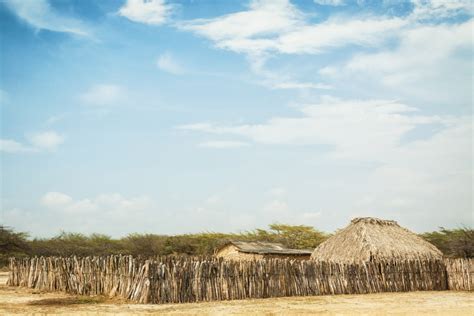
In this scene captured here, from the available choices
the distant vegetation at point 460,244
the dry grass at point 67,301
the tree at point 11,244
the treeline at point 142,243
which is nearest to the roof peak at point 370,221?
the distant vegetation at point 460,244

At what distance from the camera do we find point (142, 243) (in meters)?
38.1

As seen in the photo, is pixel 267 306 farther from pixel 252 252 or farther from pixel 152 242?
pixel 152 242

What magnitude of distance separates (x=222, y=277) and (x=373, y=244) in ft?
23.2

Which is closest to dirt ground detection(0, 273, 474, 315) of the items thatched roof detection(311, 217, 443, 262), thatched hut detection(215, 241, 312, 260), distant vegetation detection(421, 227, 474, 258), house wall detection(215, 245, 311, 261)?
thatched roof detection(311, 217, 443, 262)

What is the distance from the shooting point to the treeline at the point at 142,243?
3275cm

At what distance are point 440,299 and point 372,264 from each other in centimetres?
280

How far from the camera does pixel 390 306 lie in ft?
42.2

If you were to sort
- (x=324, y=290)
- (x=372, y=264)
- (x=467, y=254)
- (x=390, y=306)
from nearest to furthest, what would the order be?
(x=390, y=306), (x=324, y=290), (x=372, y=264), (x=467, y=254)

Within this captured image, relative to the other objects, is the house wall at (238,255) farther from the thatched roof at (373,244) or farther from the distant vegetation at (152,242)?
the distant vegetation at (152,242)

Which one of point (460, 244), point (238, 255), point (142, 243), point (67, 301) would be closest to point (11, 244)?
point (142, 243)

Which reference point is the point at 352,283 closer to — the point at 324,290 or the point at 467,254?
the point at 324,290

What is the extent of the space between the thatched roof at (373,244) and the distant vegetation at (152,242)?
1105 centimetres

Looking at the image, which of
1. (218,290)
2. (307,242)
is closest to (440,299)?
(218,290)

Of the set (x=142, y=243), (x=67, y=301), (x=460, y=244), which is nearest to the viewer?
(x=67, y=301)
